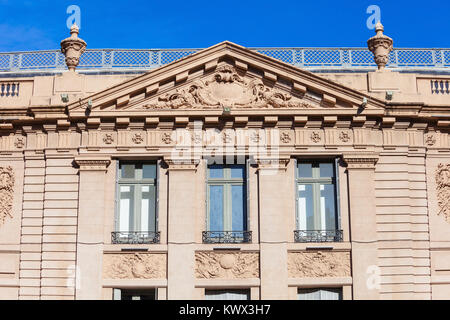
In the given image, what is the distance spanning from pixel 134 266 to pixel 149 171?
3053mm

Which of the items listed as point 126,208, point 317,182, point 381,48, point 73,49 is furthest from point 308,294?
point 73,49

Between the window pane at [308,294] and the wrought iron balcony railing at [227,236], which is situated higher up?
the wrought iron balcony railing at [227,236]

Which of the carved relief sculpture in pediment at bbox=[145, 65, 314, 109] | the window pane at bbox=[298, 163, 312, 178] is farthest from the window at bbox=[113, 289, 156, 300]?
the window pane at bbox=[298, 163, 312, 178]

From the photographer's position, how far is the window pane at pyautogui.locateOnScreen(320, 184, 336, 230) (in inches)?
864

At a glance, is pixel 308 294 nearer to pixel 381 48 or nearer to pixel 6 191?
pixel 381 48

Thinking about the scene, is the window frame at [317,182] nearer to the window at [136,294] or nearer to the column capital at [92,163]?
the window at [136,294]

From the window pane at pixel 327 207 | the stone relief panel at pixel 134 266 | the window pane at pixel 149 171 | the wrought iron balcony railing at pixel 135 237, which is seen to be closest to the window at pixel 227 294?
the stone relief panel at pixel 134 266

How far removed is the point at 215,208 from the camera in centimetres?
2205

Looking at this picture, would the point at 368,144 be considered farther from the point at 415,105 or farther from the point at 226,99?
the point at 226,99

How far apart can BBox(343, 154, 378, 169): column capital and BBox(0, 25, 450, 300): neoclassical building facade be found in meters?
0.06

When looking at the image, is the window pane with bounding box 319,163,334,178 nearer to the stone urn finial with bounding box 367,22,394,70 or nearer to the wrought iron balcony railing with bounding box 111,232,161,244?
the stone urn finial with bounding box 367,22,394,70

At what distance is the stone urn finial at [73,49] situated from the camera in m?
23.3

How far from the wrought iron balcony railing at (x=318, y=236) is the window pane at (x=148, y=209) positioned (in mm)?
4378
